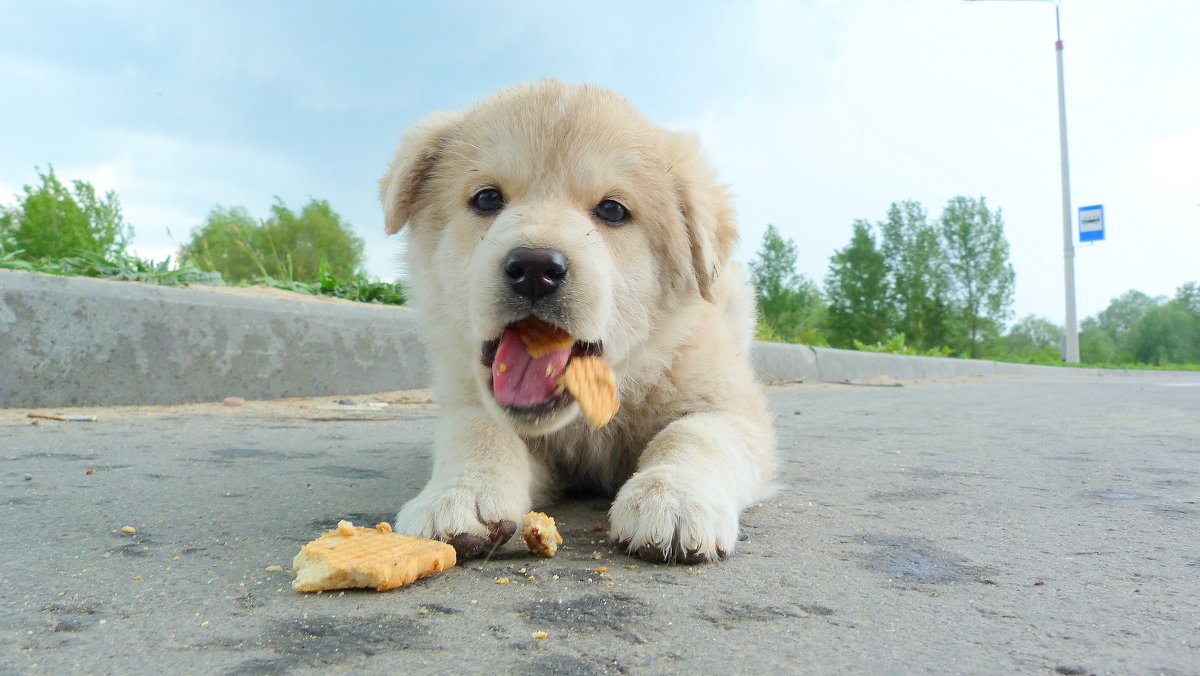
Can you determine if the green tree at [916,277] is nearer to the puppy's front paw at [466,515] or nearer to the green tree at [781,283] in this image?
the green tree at [781,283]

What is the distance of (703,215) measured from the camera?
270 centimetres

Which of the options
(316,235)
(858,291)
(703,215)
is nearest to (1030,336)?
(858,291)

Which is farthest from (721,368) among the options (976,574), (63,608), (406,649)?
(63,608)

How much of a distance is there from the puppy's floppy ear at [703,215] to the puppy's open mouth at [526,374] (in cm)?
73

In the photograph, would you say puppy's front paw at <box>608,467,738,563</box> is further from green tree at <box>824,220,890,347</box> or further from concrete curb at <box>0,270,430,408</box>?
green tree at <box>824,220,890,347</box>

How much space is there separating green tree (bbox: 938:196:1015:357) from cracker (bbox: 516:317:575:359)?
3833 cm

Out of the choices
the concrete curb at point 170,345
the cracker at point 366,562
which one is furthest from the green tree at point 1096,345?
the cracker at point 366,562

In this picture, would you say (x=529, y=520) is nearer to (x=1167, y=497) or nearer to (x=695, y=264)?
(x=695, y=264)

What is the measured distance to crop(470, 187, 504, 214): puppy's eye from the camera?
7.98 feet

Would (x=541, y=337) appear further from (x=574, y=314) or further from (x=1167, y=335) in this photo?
(x=1167, y=335)

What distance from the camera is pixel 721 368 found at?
2.75 metres

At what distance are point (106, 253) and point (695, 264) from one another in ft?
18.2

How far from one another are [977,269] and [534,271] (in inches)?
1602

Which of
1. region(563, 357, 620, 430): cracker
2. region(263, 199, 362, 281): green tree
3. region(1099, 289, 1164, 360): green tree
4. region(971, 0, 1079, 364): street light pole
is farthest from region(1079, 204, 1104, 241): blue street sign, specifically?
region(263, 199, 362, 281): green tree
